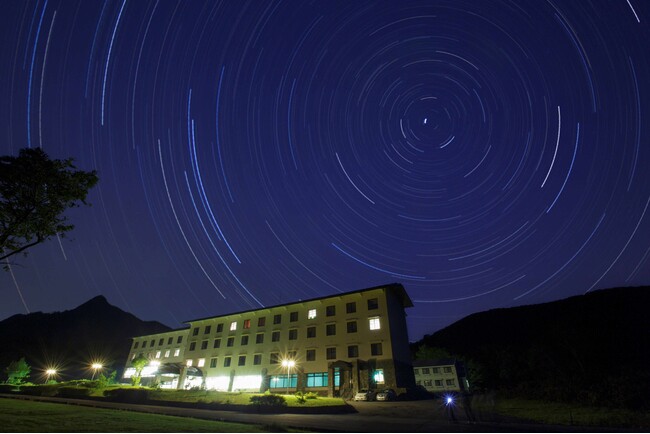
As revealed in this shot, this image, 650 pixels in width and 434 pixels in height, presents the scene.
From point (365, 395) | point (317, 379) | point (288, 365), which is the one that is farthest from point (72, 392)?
point (365, 395)

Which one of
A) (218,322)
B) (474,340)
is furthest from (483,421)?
(474,340)

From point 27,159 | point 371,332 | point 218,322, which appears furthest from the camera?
point 218,322

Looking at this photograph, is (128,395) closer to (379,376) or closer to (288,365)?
(288,365)

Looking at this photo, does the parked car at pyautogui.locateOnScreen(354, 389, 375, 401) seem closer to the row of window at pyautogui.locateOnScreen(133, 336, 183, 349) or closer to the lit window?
the lit window

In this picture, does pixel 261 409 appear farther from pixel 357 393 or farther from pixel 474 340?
pixel 474 340

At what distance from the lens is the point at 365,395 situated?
94.4 feet

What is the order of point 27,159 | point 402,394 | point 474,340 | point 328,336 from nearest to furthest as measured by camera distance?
point 27,159 < point 402,394 < point 328,336 < point 474,340

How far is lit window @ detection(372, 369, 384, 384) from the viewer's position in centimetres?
3126

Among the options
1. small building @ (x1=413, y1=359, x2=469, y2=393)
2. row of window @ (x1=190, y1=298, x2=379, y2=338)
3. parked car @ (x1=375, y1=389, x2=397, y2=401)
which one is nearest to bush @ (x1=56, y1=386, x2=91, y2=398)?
row of window @ (x1=190, y1=298, x2=379, y2=338)

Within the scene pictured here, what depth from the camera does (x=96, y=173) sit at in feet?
66.5

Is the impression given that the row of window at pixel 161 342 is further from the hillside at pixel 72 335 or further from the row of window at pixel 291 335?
the hillside at pixel 72 335

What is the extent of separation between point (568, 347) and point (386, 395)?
4668cm

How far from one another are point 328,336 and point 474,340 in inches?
5042

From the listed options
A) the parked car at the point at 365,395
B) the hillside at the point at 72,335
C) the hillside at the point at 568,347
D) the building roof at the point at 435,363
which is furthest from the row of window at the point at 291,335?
the hillside at the point at 72,335
